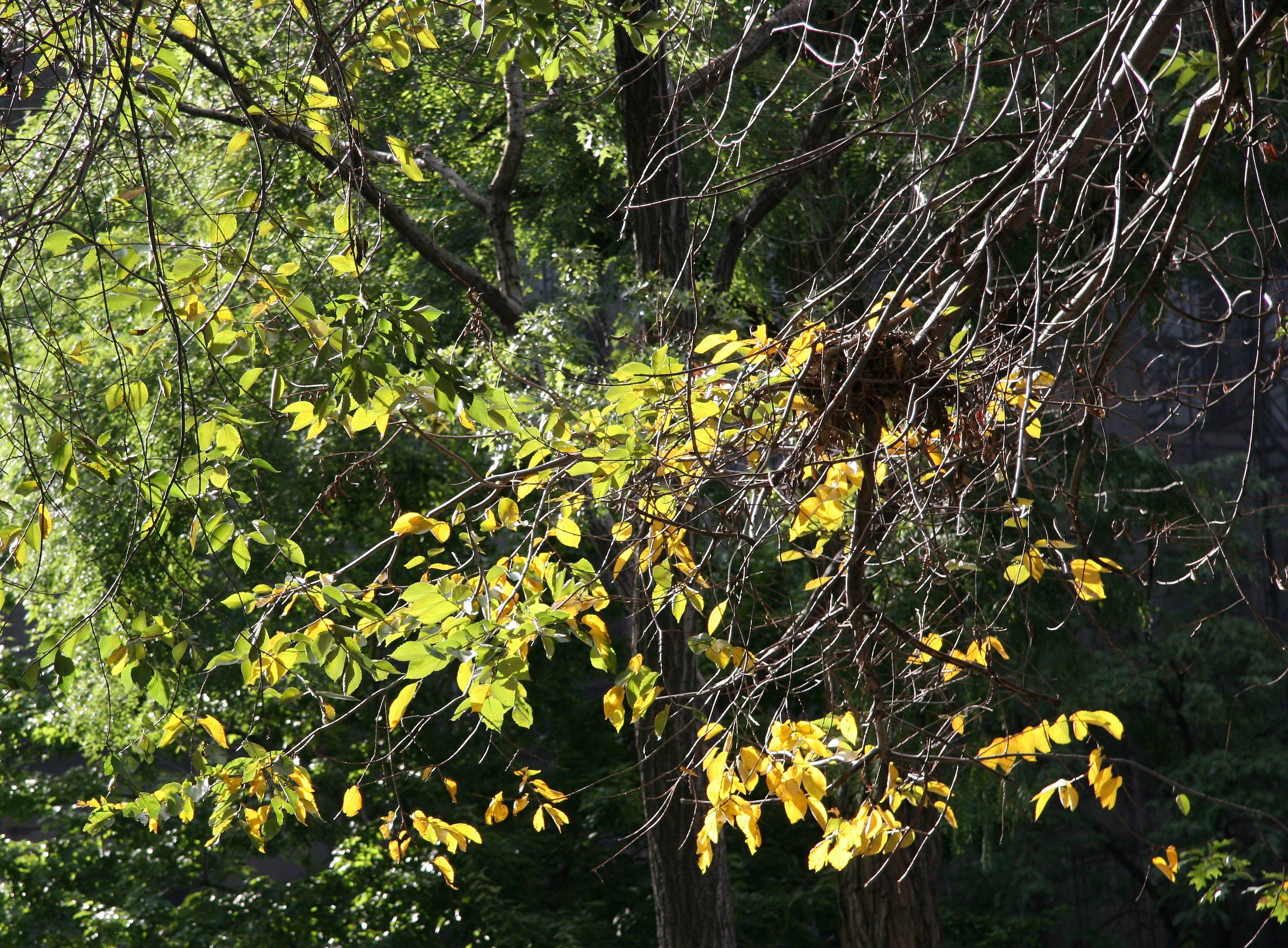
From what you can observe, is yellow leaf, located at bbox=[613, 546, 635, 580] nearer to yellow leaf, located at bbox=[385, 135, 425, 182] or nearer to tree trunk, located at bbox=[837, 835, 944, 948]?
yellow leaf, located at bbox=[385, 135, 425, 182]

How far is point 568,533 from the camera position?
8.15ft

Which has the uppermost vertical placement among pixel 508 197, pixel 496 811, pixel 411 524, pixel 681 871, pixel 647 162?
pixel 508 197

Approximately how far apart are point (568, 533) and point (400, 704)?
0.49 m

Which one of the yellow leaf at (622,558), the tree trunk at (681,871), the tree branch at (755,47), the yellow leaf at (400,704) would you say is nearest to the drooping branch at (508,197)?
the tree branch at (755,47)

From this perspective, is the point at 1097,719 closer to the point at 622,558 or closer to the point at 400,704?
the point at 622,558

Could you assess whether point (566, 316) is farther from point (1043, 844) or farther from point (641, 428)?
point (1043, 844)

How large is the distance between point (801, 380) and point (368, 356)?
2.82 feet

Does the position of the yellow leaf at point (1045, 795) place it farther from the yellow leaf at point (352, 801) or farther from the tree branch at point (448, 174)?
the tree branch at point (448, 174)

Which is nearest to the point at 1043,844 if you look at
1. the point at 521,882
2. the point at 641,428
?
the point at 521,882

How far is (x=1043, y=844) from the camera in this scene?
1084cm

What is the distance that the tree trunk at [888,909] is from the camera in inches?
244

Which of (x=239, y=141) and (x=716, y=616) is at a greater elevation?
(x=239, y=141)

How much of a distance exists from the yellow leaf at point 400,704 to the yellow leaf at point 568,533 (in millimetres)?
419

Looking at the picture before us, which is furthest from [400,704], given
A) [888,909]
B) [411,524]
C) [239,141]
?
[888,909]
